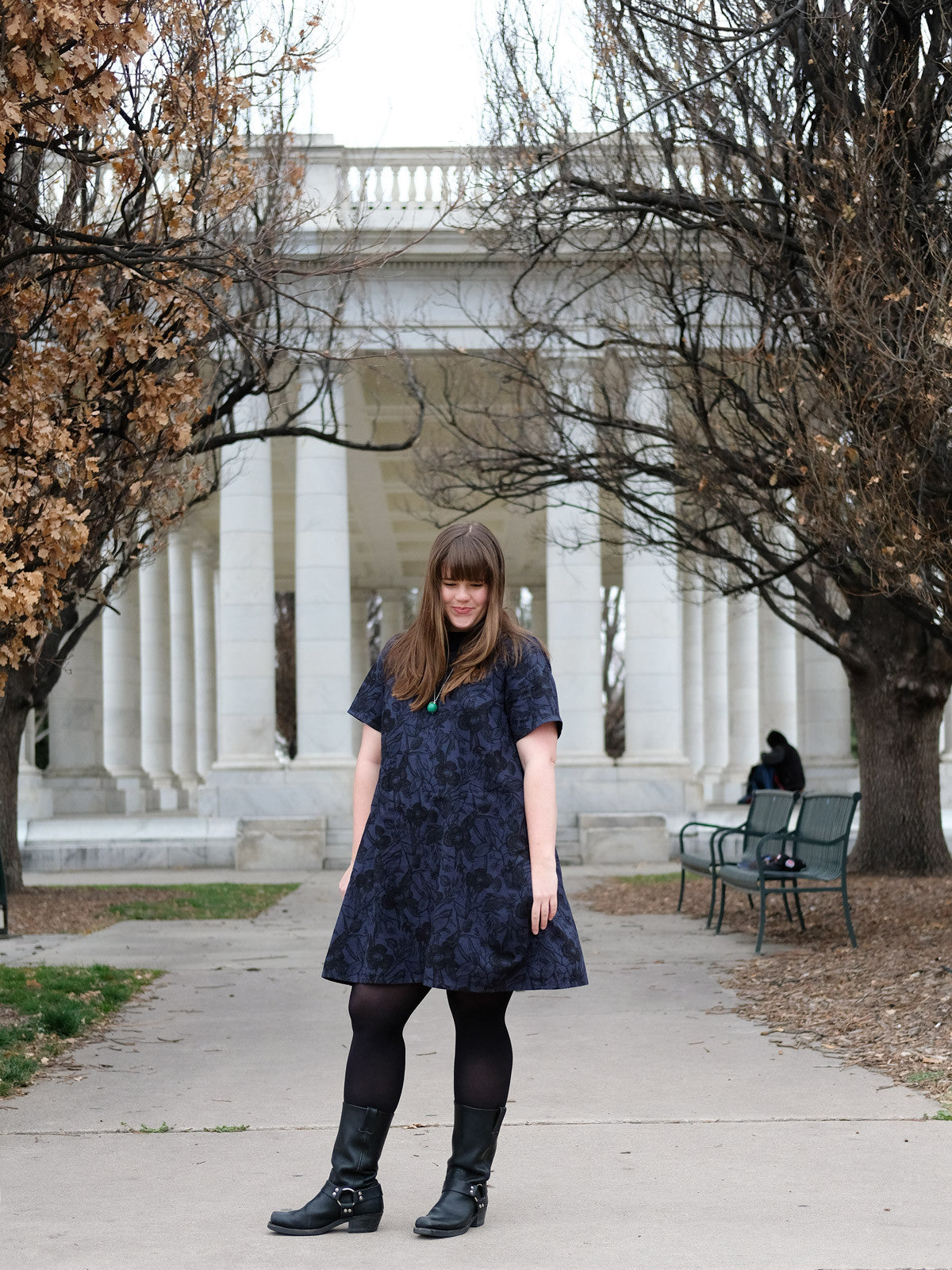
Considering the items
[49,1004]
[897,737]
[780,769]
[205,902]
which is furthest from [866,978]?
[780,769]

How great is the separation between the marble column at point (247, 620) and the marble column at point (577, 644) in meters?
4.99

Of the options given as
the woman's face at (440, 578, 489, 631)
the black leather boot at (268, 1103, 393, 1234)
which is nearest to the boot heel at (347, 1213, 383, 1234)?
the black leather boot at (268, 1103, 393, 1234)

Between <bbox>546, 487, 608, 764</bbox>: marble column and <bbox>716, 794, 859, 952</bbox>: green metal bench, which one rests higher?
<bbox>546, 487, 608, 764</bbox>: marble column

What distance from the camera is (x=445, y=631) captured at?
4902 millimetres

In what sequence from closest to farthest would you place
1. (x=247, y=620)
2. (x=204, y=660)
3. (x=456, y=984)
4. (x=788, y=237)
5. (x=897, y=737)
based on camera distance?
(x=456, y=984)
(x=788, y=237)
(x=897, y=737)
(x=247, y=620)
(x=204, y=660)

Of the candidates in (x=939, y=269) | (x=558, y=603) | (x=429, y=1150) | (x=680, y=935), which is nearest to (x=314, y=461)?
(x=558, y=603)

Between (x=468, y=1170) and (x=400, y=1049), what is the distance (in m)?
0.41

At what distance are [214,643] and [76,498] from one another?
3666 centimetres

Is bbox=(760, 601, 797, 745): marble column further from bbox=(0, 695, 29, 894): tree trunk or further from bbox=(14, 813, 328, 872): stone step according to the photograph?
bbox=(0, 695, 29, 894): tree trunk

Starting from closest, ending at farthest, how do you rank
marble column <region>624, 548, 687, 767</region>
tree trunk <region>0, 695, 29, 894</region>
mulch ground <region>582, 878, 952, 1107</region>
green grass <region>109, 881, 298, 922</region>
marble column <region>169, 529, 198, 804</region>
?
mulch ground <region>582, 878, 952, 1107</region>
green grass <region>109, 881, 298, 922</region>
tree trunk <region>0, 695, 29, 894</region>
marble column <region>624, 548, 687, 767</region>
marble column <region>169, 529, 198, 804</region>

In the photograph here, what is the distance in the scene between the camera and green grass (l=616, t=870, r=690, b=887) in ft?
63.1

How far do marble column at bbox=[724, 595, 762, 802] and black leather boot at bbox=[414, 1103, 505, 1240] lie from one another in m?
35.5

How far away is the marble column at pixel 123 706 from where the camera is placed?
37.0 metres

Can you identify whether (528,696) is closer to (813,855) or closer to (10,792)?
A: (813,855)
